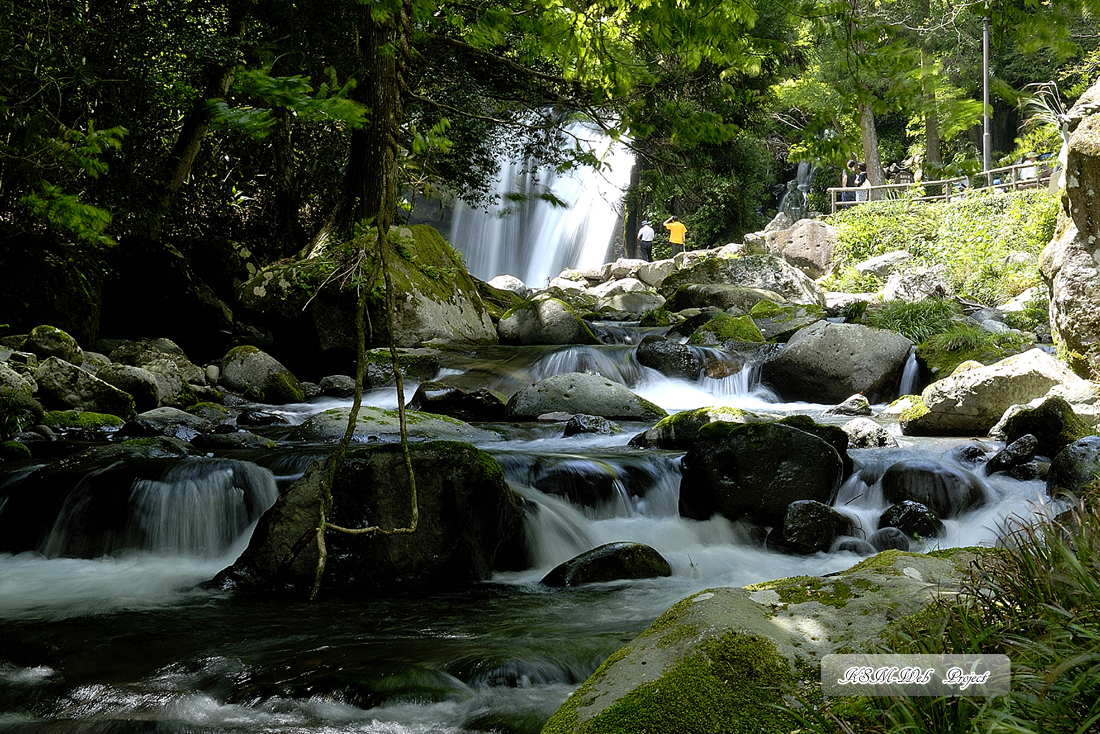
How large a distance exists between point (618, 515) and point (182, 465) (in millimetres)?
3510

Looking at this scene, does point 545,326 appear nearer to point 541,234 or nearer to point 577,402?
point 577,402

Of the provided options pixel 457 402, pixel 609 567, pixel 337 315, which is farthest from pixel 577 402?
pixel 609 567

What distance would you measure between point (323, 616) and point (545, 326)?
9.77 m

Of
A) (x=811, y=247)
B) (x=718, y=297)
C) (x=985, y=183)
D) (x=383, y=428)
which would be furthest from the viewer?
(x=985, y=183)

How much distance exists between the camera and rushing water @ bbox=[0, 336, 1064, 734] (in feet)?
10.8

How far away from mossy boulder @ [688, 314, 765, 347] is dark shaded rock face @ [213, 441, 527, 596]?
8784 mm

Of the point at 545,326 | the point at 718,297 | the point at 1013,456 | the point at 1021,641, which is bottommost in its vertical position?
the point at 1013,456

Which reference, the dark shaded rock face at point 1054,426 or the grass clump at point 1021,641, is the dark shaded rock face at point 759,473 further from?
the grass clump at point 1021,641

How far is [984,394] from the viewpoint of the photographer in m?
9.03

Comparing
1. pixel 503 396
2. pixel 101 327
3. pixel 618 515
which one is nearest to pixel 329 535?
pixel 618 515

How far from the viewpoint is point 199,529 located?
5879 millimetres

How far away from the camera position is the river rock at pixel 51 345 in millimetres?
9727

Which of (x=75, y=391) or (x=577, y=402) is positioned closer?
(x=75, y=391)

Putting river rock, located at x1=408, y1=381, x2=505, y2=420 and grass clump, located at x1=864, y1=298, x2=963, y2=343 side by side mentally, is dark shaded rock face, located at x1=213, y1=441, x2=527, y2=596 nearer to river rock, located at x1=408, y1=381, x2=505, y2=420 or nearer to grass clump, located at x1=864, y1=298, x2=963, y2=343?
river rock, located at x1=408, y1=381, x2=505, y2=420
